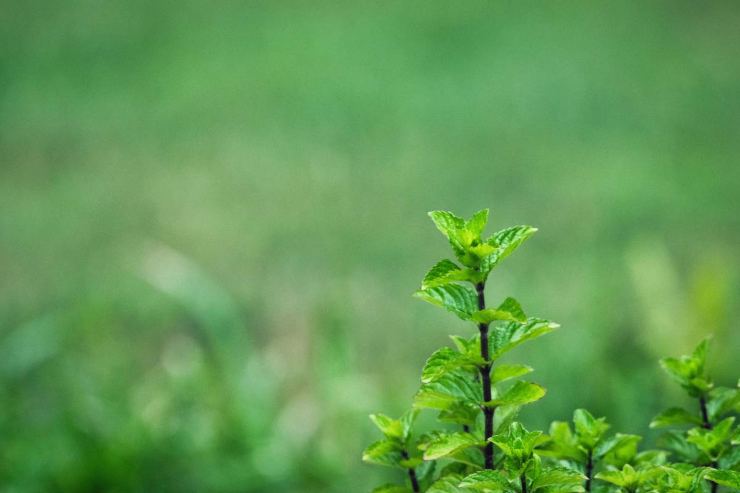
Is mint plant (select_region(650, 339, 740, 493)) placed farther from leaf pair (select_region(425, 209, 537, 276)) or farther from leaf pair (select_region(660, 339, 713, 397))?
leaf pair (select_region(425, 209, 537, 276))

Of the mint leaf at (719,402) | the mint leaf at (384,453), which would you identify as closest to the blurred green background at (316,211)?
A: the mint leaf at (719,402)

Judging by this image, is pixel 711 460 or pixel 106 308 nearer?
pixel 711 460

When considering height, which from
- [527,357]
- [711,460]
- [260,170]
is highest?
[260,170]

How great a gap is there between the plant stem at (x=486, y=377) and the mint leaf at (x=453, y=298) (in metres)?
0.01

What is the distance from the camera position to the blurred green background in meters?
2.32

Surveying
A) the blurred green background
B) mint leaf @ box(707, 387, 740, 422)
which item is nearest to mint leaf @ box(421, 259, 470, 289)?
mint leaf @ box(707, 387, 740, 422)

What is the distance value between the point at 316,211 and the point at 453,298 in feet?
9.40

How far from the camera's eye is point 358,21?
560 centimetres

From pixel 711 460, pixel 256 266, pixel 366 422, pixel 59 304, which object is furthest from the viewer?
pixel 256 266

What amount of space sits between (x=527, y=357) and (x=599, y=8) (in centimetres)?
384

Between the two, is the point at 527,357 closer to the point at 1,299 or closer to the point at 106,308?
the point at 106,308

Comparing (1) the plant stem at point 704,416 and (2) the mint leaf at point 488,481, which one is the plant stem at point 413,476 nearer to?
(2) the mint leaf at point 488,481

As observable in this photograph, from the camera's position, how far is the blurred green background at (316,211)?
2.32 metres

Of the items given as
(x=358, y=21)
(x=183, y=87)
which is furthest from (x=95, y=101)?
(x=358, y=21)
